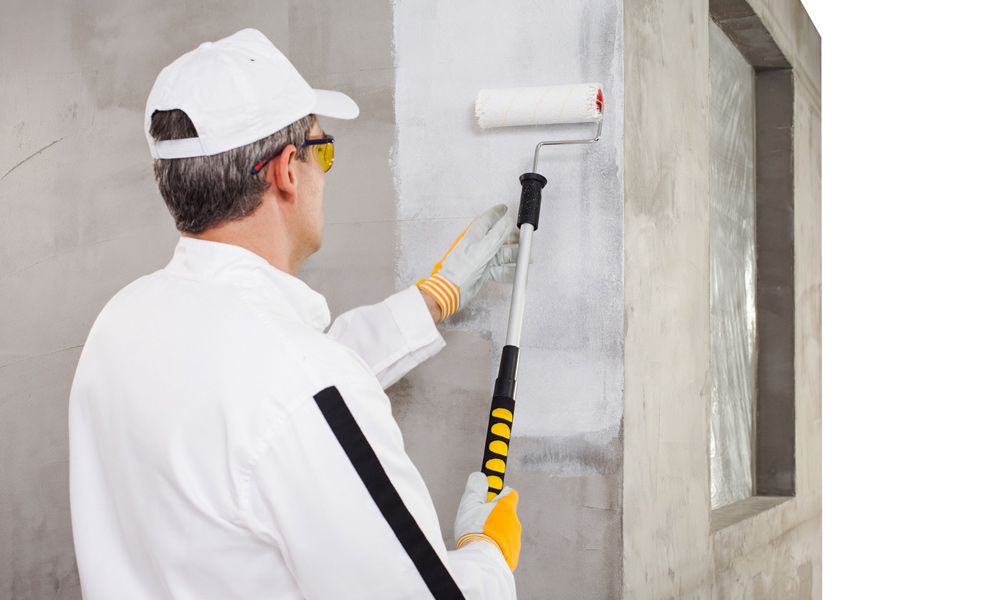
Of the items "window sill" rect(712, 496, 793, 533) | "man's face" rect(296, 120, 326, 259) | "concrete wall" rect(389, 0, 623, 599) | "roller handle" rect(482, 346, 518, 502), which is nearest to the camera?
"man's face" rect(296, 120, 326, 259)

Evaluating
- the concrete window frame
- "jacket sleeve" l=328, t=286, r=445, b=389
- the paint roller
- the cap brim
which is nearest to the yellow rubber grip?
the paint roller

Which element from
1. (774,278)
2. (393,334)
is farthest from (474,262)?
(774,278)

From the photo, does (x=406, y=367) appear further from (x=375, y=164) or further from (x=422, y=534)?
(x=422, y=534)

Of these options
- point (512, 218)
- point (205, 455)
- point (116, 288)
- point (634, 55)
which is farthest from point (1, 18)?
point (205, 455)

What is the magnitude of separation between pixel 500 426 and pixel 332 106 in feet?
2.03

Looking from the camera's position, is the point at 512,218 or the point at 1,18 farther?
the point at 1,18

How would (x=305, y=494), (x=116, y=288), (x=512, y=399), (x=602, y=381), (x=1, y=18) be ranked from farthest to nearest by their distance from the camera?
(x=1, y=18), (x=116, y=288), (x=602, y=381), (x=512, y=399), (x=305, y=494)

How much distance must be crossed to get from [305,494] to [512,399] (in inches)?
25.5

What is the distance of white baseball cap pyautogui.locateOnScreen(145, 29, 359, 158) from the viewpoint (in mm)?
916

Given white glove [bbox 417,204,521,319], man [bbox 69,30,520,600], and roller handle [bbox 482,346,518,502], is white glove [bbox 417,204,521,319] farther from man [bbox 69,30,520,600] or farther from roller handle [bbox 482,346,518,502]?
man [bbox 69,30,520,600]

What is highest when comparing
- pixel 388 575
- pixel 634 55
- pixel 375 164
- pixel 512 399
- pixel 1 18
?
pixel 1 18

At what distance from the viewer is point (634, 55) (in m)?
1.64

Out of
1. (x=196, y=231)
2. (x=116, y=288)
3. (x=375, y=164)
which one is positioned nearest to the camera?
(x=196, y=231)

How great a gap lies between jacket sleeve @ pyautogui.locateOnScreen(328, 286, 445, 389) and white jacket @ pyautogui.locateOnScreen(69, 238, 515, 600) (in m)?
0.54
